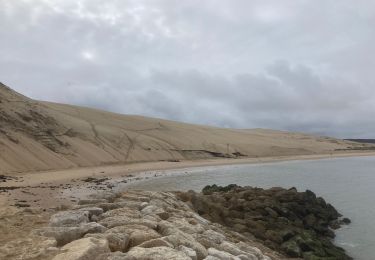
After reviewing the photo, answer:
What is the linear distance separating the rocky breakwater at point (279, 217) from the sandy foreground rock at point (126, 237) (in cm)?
498

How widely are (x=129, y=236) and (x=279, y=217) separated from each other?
506 inches

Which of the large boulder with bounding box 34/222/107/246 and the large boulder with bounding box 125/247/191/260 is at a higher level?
the large boulder with bounding box 34/222/107/246

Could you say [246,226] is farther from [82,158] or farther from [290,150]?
[290,150]

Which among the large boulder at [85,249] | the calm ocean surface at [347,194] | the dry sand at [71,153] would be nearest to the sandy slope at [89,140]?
the dry sand at [71,153]

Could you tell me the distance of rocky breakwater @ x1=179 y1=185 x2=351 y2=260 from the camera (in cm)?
1673

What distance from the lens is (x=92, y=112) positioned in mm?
78062

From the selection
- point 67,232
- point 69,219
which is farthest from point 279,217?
point 67,232

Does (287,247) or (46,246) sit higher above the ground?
(46,246)

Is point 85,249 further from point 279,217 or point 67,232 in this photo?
point 279,217

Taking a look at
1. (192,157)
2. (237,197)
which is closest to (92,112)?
(192,157)

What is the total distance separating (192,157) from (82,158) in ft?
83.0

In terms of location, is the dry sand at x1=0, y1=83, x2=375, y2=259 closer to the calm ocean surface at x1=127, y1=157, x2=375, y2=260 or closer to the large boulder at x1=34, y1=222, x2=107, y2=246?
the large boulder at x1=34, y1=222, x2=107, y2=246

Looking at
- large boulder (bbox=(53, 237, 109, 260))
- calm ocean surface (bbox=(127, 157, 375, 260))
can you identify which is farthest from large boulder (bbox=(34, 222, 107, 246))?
calm ocean surface (bbox=(127, 157, 375, 260))

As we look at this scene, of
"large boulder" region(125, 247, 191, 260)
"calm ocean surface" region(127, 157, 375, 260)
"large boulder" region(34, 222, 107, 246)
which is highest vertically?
"large boulder" region(34, 222, 107, 246)
